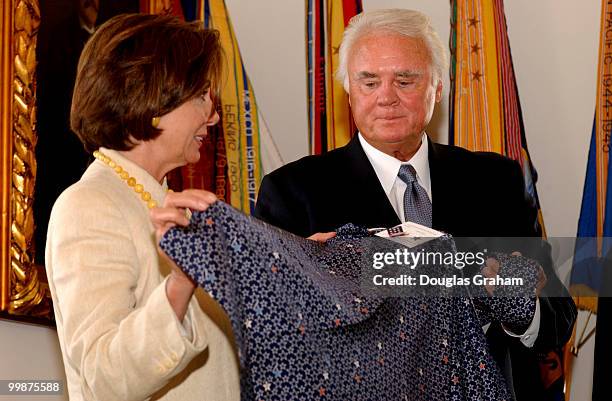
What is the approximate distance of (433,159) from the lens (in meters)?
2.48

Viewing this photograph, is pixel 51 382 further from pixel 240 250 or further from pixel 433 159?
pixel 240 250

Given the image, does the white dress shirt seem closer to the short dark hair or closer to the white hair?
the white hair

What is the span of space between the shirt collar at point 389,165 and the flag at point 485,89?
1029 millimetres

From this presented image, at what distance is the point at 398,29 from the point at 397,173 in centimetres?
40

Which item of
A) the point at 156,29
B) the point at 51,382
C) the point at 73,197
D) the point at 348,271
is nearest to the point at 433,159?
the point at 348,271

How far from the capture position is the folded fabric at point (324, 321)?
150cm

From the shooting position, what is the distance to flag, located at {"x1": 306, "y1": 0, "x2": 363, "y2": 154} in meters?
3.59

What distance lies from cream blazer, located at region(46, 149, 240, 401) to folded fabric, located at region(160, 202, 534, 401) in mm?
94

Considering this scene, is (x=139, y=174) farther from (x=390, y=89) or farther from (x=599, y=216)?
(x=599, y=216)

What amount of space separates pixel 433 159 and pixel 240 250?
3.51 feet

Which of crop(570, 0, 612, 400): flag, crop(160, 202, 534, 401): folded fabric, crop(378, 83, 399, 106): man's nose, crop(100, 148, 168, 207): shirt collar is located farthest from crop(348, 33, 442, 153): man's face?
crop(570, 0, 612, 400): flag

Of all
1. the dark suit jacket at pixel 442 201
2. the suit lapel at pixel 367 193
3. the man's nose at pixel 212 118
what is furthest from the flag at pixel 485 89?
the man's nose at pixel 212 118

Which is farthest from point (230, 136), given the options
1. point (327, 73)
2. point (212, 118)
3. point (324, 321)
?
point (324, 321)

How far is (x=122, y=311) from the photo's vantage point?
1517mm
